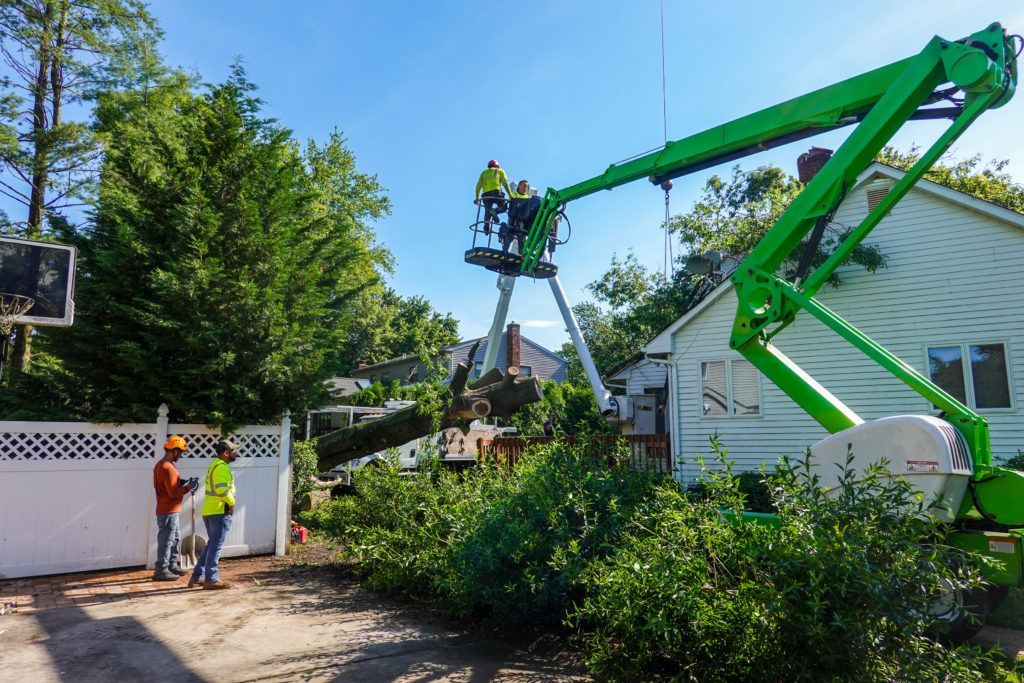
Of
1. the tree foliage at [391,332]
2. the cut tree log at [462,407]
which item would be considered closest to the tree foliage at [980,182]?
the cut tree log at [462,407]

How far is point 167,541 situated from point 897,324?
13.0 metres

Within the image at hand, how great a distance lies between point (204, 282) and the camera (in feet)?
27.6

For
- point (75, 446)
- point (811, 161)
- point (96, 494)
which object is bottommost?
point (96, 494)

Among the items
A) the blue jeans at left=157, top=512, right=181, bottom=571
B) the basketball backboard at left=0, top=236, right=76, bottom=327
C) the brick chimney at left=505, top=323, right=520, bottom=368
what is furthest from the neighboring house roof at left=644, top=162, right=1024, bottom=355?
the brick chimney at left=505, top=323, right=520, bottom=368

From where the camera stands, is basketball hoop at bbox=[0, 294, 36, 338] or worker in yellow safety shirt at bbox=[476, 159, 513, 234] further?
worker in yellow safety shirt at bbox=[476, 159, 513, 234]

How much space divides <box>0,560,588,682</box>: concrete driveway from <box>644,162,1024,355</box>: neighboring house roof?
28.9 ft

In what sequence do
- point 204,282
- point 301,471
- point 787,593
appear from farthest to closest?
point 301,471 → point 204,282 → point 787,593

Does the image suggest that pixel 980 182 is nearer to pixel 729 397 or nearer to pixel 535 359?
pixel 729 397

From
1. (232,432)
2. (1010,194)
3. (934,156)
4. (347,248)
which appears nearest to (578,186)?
(347,248)

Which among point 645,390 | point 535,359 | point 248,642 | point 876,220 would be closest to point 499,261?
point 876,220

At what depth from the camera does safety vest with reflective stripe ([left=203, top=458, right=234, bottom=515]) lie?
770 centimetres

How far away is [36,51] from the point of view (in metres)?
15.6

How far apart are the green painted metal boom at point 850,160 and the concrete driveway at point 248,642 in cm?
425

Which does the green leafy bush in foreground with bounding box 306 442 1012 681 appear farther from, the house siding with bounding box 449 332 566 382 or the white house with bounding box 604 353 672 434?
the house siding with bounding box 449 332 566 382
